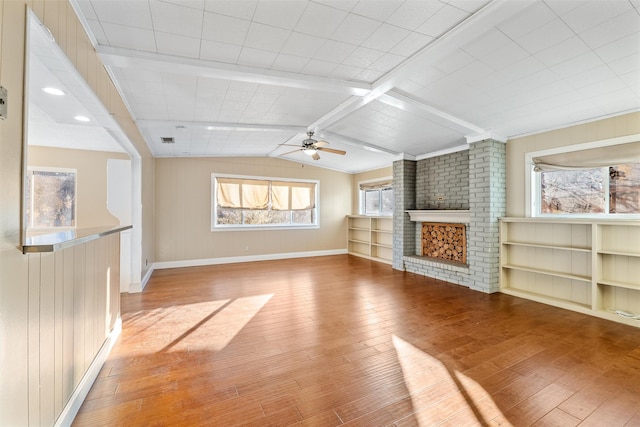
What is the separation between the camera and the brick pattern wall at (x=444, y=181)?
5.34 metres

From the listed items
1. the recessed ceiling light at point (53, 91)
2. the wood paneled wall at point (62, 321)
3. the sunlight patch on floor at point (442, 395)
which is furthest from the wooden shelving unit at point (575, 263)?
the recessed ceiling light at point (53, 91)

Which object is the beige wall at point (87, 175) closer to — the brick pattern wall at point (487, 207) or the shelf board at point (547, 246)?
the brick pattern wall at point (487, 207)

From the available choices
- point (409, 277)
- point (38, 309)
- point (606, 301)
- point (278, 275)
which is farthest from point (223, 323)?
point (606, 301)

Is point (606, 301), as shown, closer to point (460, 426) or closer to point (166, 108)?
point (460, 426)

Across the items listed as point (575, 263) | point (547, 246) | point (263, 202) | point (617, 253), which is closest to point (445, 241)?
point (547, 246)

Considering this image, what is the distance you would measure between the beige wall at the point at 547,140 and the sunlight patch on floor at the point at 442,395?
324 centimetres

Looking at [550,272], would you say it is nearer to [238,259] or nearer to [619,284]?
[619,284]

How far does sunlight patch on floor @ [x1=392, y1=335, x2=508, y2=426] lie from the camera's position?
178 centimetres

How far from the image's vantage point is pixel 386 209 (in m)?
7.68

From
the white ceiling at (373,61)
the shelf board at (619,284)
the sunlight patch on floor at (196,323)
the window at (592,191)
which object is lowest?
the sunlight patch on floor at (196,323)

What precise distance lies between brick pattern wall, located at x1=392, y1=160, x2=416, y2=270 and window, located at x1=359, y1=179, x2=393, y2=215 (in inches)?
40.0

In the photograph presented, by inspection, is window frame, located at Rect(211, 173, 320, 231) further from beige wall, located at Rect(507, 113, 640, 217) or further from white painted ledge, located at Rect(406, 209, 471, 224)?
beige wall, located at Rect(507, 113, 640, 217)

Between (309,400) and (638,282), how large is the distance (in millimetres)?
4046

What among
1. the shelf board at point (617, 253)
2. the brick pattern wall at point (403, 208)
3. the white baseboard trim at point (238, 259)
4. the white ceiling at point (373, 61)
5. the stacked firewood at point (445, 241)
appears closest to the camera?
the white ceiling at point (373, 61)
